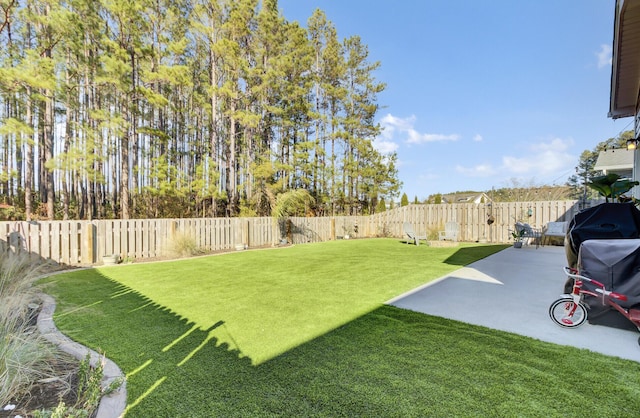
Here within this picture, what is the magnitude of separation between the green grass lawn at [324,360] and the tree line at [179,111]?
312 inches

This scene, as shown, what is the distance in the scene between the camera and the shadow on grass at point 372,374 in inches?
62.7

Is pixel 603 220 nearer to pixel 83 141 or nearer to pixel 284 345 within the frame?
pixel 284 345

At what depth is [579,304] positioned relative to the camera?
8.84ft

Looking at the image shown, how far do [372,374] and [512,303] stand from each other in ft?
8.32

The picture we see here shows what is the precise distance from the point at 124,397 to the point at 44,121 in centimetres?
1212

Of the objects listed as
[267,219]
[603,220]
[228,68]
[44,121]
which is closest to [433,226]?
[267,219]

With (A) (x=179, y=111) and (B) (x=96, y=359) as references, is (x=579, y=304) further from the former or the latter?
(A) (x=179, y=111)

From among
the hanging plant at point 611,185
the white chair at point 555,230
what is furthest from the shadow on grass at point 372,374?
the white chair at point 555,230

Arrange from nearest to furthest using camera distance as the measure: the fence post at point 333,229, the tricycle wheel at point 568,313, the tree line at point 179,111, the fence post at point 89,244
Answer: the tricycle wheel at point 568,313, the fence post at point 89,244, the tree line at point 179,111, the fence post at point 333,229

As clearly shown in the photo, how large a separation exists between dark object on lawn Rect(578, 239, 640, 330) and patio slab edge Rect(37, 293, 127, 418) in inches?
156

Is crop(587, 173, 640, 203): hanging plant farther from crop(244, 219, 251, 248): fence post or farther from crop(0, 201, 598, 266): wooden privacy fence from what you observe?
crop(244, 219, 251, 248): fence post

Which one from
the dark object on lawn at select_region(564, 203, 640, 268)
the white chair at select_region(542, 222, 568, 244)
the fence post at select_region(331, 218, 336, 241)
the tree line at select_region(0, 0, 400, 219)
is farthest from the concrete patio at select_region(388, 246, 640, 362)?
the tree line at select_region(0, 0, 400, 219)

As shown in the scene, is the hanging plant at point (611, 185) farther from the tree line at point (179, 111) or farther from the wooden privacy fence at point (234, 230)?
the tree line at point (179, 111)

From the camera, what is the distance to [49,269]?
20.3 feet
